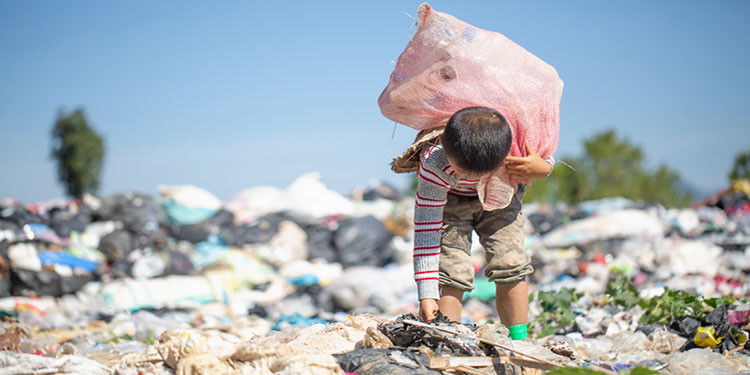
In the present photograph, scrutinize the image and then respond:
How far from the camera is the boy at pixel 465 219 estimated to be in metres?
1.89

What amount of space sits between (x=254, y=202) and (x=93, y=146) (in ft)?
29.1

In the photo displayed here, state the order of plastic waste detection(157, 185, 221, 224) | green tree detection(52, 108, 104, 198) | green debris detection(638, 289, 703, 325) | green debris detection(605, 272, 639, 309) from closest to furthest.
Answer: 1. green debris detection(638, 289, 703, 325)
2. green debris detection(605, 272, 639, 309)
3. plastic waste detection(157, 185, 221, 224)
4. green tree detection(52, 108, 104, 198)

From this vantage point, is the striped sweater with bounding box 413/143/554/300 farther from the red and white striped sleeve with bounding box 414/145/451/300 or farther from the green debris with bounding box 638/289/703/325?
the green debris with bounding box 638/289/703/325

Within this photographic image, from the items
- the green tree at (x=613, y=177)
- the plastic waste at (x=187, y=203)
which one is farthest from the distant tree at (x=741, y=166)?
the plastic waste at (x=187, y=203)

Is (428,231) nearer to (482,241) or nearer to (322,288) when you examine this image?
(482,241)

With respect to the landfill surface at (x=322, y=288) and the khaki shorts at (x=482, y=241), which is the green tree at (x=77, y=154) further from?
the khaki shorts at (x=482, y=241)

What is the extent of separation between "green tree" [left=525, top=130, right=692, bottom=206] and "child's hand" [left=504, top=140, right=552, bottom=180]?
23117 millimetres

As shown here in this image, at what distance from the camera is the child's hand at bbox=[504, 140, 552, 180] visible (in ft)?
6.75

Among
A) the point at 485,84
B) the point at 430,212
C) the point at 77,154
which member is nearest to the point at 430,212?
the point at 430,212

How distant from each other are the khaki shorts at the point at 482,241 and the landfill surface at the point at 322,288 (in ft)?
0.80

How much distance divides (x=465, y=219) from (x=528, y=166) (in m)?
0.40

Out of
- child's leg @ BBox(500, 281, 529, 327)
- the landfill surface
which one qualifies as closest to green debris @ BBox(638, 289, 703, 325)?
the landfill surface

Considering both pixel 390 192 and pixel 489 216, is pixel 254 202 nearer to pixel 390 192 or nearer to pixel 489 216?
pixel 390 192

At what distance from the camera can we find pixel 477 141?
1859 mm
